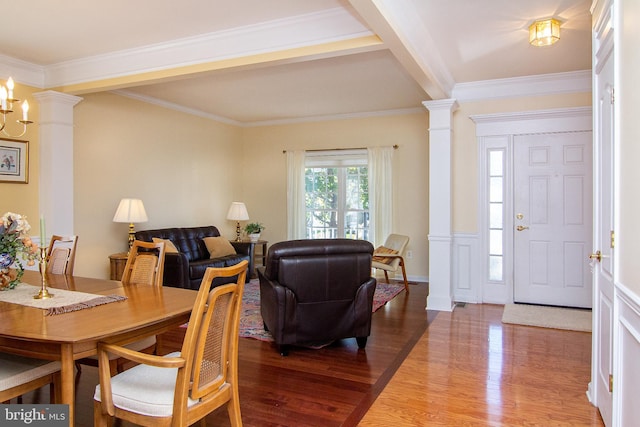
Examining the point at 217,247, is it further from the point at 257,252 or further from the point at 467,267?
the point at 467,267

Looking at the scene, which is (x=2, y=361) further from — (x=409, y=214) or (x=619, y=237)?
(x=409, y=214)

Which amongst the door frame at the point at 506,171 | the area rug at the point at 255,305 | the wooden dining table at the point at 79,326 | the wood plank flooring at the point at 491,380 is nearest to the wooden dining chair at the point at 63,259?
the wooden dining table at the point at 79,326

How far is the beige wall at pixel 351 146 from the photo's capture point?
6.84 m

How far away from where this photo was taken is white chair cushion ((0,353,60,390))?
194 centimetres

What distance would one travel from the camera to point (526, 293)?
5168 millimetres

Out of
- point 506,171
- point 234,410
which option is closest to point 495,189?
point 506,171

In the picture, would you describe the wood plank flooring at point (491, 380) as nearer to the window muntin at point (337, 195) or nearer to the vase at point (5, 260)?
the vase at point (5, 260)

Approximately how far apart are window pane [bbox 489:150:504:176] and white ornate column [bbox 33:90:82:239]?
4680mm

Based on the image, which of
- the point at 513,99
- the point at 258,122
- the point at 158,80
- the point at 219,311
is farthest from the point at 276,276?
the point at 258,122

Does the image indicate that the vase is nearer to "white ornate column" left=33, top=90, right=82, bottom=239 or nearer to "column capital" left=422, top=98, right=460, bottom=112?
"white ornate column" left=33, top=90, right=82, bottom=239

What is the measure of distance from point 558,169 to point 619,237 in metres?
3.21

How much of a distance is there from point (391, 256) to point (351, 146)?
7.26 feet

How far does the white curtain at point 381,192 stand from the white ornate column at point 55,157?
13.7ft

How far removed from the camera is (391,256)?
5.96 m
